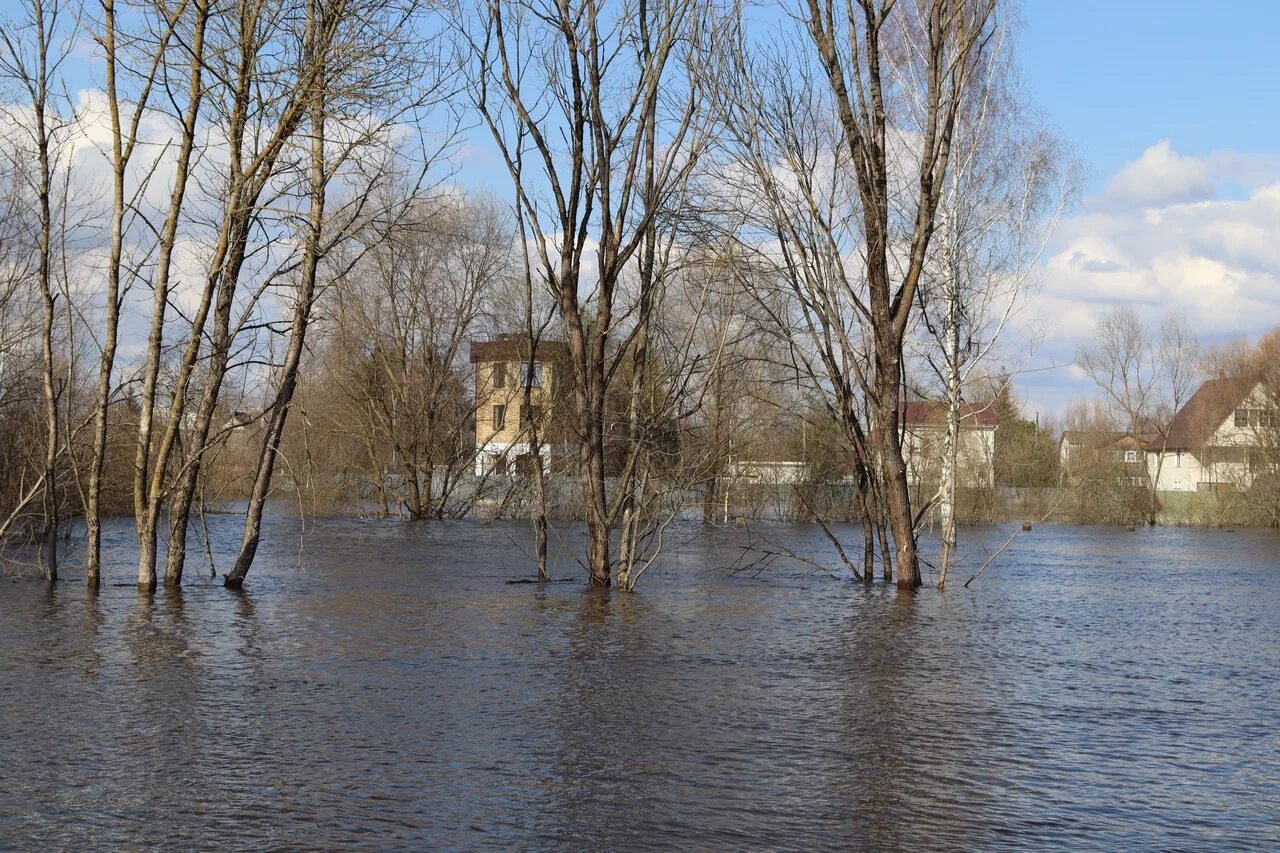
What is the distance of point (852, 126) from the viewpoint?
687 inches

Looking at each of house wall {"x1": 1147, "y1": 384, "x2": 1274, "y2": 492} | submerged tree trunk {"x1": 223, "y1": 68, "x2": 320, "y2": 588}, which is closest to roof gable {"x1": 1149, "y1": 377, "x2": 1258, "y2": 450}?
house wall {"x1": 1147, "y1": 384, "x2": 1274, "y2": 492}

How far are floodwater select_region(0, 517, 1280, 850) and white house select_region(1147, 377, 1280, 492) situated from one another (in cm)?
3616

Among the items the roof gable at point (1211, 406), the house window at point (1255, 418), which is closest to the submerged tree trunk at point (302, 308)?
the house window at point (1255, 418)

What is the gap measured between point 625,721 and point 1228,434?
5220 cm

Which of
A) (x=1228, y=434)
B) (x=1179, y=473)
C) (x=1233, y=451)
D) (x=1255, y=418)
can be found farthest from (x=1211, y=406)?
(x=1179, y=473)

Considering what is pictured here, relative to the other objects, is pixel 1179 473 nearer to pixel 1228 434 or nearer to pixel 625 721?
pixel 1228 434

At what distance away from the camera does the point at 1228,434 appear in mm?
55219

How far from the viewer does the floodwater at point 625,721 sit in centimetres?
660

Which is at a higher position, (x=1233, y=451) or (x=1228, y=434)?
(x=1228, y=434)

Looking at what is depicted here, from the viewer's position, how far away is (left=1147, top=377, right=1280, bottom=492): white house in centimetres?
5134

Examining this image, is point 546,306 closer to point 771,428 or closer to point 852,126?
point 771,428

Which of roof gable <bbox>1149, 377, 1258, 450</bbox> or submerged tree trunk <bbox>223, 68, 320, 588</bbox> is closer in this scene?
submerged tree trunk <bbox>223, 68, 320, 588</bbox>

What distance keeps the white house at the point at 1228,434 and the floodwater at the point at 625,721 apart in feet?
119

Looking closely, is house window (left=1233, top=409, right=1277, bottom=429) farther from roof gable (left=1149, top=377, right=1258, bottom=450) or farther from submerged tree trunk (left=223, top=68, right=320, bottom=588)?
submerged tree trunk (left=223, top=68, right=320, bottom=588)
